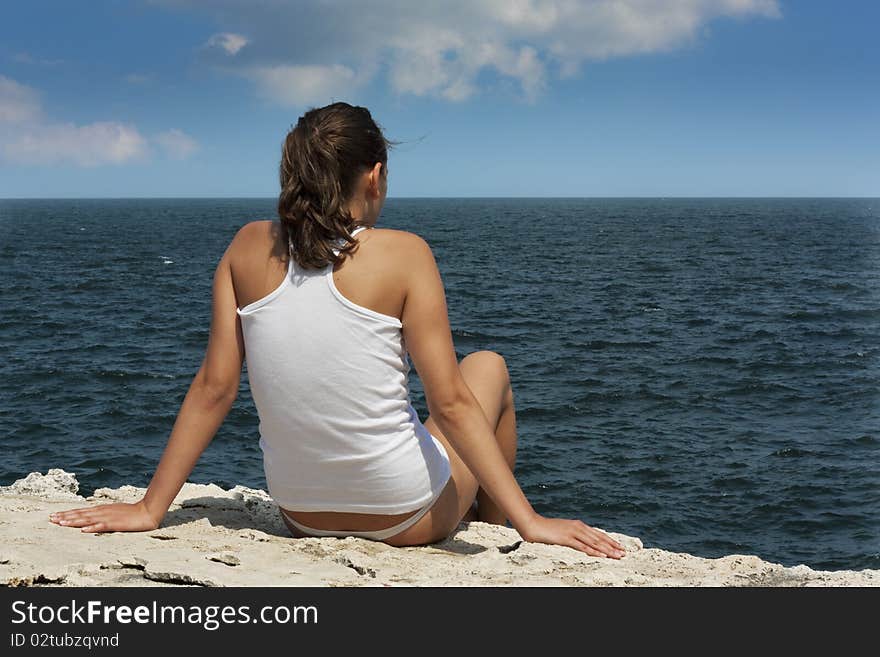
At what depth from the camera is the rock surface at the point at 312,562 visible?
125 inches

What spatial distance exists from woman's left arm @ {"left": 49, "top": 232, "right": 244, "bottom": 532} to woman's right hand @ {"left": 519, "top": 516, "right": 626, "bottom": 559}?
4.42 feet

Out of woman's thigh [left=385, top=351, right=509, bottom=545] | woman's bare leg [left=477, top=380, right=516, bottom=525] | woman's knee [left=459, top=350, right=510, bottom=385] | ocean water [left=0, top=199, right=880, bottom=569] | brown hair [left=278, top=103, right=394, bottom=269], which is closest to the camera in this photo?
brown hair [left=278, top=103, right=394, bottom=269]

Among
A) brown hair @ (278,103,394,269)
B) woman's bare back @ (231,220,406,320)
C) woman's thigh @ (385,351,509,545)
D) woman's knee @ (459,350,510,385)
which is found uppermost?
brown hair @ (278,103,394,269)

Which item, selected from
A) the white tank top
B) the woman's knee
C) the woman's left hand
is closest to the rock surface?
the woman's left hand

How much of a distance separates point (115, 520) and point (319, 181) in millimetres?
1821

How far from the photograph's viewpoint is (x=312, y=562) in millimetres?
3443

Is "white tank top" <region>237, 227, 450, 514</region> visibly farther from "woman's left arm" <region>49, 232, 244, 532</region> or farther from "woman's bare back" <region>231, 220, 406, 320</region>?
"woman's left arm" <region>49, 232, 244, 532</region>

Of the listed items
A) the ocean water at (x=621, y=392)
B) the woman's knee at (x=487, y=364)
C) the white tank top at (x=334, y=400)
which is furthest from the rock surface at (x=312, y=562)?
the ocean water at (x=621, y=392)

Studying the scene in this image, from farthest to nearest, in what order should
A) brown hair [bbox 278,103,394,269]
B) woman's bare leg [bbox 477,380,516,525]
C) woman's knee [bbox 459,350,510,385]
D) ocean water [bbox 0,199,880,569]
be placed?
ocean water [bbox 0,199,880,569], woman's bare leg [bbox 477,380,516,525], woman's knee [bbox 459,350,510,385], brown hair [bbox 278,103,394,269]

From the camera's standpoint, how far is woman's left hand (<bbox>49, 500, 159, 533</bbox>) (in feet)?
12.4

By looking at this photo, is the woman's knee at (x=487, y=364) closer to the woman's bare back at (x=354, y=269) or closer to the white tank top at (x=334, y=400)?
the white tank top at (x=334, y=400)

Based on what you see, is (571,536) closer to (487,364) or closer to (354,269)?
(487,364)

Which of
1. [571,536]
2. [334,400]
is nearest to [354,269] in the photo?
[334,400]
